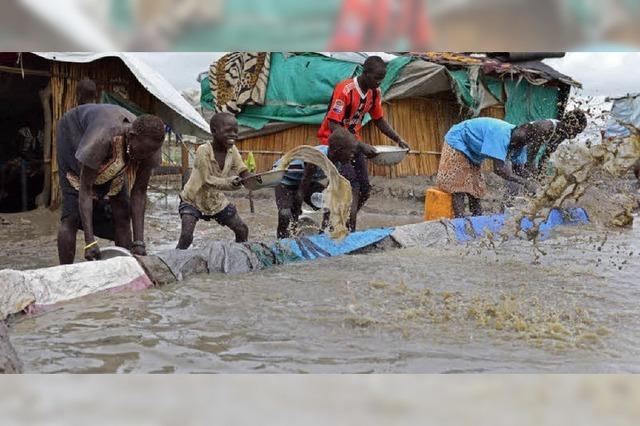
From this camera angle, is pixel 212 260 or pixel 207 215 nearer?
pixel 212 260

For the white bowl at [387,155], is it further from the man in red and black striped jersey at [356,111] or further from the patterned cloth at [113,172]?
the patterned cloth at [113,172]

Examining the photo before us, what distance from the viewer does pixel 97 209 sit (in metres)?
4.38

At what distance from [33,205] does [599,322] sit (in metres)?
8.04

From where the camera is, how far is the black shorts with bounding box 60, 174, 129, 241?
13.6 feet

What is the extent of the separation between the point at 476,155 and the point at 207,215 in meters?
2.65

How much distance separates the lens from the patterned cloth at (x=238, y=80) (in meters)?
12.4

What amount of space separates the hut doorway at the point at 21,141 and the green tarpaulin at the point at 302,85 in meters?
4.17

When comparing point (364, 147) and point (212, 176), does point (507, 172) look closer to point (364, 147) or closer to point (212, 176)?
point (364, 147)

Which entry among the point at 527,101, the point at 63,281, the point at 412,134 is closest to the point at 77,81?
the point at 63,281

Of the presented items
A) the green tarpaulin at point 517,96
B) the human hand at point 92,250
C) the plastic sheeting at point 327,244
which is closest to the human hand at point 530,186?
the plastic sheeting at point 327,244

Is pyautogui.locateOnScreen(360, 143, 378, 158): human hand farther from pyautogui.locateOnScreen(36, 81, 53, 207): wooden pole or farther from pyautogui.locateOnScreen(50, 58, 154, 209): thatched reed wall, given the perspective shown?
pyautogui.locateOnScreen(36, 81, 53, 207): wooden pole

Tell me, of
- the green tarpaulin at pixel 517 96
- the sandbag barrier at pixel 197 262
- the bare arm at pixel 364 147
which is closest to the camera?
the sandbag barrier at pixel 197 262
